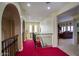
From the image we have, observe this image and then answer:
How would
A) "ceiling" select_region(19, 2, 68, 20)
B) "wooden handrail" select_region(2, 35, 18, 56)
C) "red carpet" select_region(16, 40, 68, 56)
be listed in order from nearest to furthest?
"wooden handrail" select_region(2, 35, 18, 56) → "ceiling" select_region(19, 2, 68, 20) → "red carpet" select_region(16, 40, 68, 56)

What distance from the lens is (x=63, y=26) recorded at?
1486cm

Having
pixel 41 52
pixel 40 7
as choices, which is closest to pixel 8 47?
pixel 41 52

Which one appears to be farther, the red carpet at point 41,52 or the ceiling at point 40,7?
the red carpet at point 41,52

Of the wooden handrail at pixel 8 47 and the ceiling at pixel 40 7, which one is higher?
the ceiling at pixel 40 7

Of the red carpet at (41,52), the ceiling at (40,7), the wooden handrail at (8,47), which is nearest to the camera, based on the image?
the wooden handrail at (8,47)

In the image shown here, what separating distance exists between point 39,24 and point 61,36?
349 centimetres

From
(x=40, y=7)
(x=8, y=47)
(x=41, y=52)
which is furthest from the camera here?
(x=40, y=7)

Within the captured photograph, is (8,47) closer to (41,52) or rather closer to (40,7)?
(41,52)

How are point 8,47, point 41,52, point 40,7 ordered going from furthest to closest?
point 40,7 < point 41,52 < point 8,47

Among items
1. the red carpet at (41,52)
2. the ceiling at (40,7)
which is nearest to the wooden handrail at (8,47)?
the red carpet at (41,52)

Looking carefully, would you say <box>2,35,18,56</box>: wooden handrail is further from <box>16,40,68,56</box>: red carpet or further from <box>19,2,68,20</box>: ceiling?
<box>19,2,68,20</box>: ceiling

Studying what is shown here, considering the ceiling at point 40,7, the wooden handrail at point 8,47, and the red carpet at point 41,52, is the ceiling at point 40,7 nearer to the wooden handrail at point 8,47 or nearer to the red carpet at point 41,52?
the wooden handrail at point 8,47

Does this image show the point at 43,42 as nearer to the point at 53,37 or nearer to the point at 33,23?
the point at 53,37

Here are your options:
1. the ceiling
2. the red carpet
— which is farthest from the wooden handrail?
the ceiling
